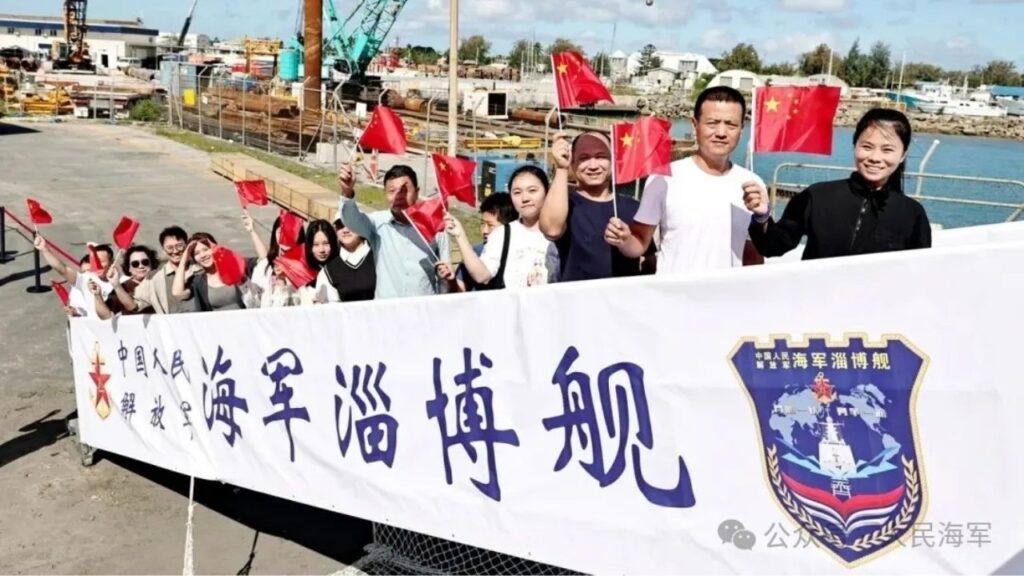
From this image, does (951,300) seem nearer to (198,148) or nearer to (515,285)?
(515,285)

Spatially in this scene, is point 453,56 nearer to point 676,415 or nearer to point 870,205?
point 870,205

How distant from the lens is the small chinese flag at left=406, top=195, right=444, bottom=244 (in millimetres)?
4742

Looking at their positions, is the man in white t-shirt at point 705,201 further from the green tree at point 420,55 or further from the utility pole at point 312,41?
the green tree at point 420,55

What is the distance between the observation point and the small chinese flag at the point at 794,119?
3.56 metres

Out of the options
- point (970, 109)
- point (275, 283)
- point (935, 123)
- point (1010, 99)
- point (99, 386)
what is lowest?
point (99, 386)

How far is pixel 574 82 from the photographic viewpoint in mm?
4336

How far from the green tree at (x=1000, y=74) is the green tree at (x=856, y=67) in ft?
147

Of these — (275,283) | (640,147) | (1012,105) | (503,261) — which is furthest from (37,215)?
(1012,105)

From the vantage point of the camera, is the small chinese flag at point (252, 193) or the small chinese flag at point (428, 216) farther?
the small chinese flag at point (252, 193)

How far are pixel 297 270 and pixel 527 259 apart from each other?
5.17 feet

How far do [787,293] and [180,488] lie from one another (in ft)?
13.9

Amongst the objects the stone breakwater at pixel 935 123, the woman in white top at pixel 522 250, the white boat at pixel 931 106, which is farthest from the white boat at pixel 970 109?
the woman in white top at pixel 522 250

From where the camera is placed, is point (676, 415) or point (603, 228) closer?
point (676, 415)

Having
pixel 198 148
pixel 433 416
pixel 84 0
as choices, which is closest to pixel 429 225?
pixel 433 416
